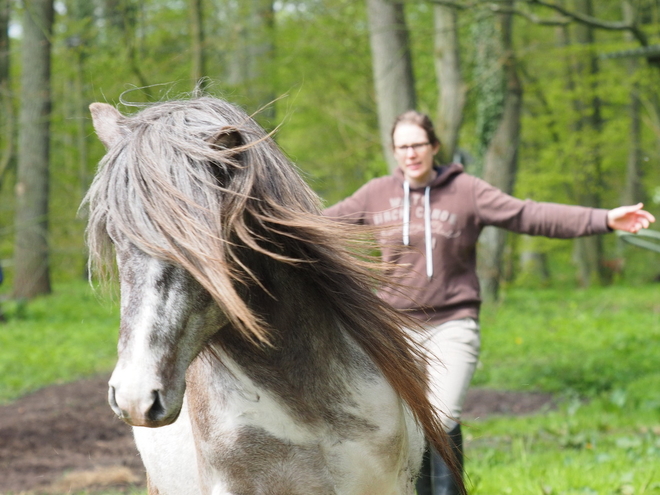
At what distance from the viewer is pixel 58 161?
23281mm

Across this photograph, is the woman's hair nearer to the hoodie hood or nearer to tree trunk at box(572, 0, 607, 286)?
the hoodie hood

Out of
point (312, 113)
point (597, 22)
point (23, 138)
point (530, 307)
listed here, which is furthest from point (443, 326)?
point (312, 113)

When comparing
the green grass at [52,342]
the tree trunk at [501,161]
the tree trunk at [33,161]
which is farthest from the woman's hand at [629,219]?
the tree trunk at [33,161]

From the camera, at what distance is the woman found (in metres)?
3.87

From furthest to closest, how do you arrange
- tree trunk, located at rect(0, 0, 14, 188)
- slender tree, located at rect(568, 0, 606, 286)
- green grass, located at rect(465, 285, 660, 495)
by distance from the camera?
1. slender tree, located at rect(568, 0, 606, 286)
2. tree trunk, located at rect(0, 0, 14, 188)
3. green grass, located at rect(465, 285, 660, 495)

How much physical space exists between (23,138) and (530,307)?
37.1ft

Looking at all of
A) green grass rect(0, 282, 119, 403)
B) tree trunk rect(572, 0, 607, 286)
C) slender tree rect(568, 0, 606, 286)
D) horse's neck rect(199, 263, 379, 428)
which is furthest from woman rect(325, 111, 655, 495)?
tree trunk rect(572, 0, 607, 286)

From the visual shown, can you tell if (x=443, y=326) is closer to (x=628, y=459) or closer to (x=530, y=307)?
(x=628, y=459)

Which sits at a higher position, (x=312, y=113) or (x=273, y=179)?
(x=312, y=113)

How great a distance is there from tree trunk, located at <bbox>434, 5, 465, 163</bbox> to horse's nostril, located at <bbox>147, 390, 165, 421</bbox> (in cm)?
989

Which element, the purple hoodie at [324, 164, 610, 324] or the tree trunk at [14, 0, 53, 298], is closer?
the purple hoodie at [324, 164, 610, 324]

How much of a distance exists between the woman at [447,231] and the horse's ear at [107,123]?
163 centimetres

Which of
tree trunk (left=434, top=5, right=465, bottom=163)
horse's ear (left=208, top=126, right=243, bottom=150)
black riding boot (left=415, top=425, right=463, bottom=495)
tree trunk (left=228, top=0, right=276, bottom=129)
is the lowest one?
black riding boot (left=415, top=425, right=463, bottom=495)

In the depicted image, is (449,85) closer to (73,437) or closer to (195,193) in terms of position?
(73,437)
